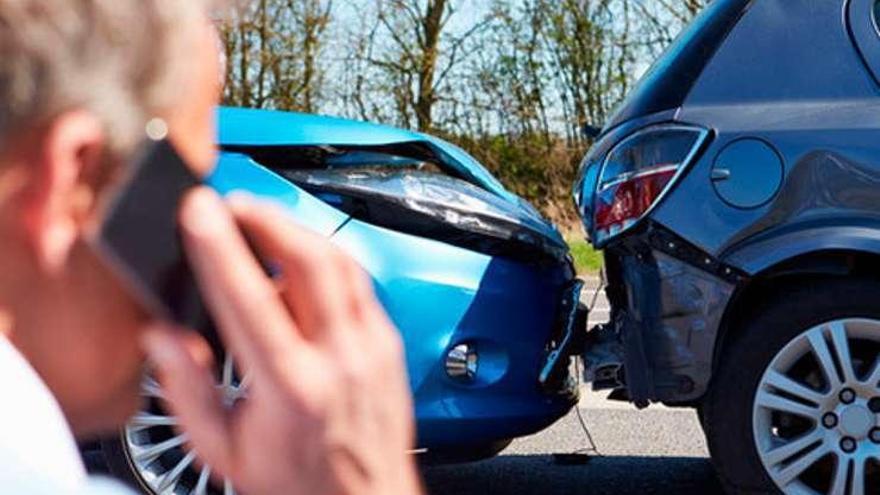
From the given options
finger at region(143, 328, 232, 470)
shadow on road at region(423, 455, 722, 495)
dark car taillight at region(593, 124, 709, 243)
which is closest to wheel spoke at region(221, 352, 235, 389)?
finger at region(143, 328, 232, 470)

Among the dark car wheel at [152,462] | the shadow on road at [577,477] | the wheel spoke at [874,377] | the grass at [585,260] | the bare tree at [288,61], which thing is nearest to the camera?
the wheel spoke at [874,377]

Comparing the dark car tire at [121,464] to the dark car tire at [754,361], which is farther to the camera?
the dark car tire at [121,464]

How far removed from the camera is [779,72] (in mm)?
3908

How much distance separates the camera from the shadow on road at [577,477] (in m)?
4.87

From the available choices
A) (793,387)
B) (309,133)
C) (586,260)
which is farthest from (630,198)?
(586,260)

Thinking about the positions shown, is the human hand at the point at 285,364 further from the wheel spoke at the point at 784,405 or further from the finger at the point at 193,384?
the wheel spoke at the point at 784,405

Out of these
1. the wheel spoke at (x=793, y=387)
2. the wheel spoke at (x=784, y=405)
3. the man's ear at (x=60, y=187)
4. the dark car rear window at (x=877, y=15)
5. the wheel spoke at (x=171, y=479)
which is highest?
the dark car rear window at (x=877, y=15)

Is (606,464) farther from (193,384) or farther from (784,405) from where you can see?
(193,384)

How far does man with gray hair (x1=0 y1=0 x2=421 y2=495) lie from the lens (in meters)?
0.70

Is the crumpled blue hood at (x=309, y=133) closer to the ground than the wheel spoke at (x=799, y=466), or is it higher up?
higher up

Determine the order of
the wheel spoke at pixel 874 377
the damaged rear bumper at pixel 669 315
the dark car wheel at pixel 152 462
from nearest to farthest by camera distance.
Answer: the wheel spoke at pixel 874 377, the damaged rear bumper at pixel 669 315, the dark car wheel at pixel 152 462

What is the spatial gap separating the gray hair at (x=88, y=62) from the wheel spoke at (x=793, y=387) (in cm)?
324

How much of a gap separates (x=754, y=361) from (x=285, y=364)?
3266 millimetres

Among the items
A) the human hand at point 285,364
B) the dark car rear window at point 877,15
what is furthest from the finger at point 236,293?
the dark car rear window at point 877,15
